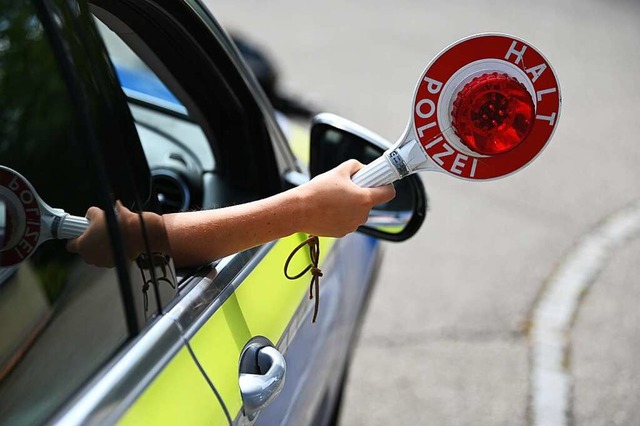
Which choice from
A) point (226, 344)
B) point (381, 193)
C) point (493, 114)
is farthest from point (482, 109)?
point (226, 344)

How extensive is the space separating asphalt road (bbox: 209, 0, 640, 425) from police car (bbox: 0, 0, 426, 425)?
4.90 ft

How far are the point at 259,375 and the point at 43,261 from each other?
18.5 inches

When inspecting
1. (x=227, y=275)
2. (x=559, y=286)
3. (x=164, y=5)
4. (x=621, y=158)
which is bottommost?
(x=559, y=286)

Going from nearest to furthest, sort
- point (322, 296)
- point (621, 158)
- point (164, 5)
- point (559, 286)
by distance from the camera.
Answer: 1. point (164, 5)
2. point (322, 296)
3. point (559, 286)
4. point (621, 158)

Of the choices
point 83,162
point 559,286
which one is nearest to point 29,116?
point 83,162

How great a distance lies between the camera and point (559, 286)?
4172 mm

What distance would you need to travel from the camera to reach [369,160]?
212 cm

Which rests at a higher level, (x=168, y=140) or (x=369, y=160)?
(x=369, y=160)

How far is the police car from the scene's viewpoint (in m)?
1.28

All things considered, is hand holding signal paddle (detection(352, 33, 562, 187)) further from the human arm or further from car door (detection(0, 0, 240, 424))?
car door (detection(0, 0, 240, 424))

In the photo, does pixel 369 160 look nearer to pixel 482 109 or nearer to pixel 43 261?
pixel 482 109

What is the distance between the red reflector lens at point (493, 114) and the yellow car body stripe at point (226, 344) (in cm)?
58

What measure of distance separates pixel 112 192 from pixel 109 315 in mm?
212

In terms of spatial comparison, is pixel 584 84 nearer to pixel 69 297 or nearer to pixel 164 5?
pixel 164 5
